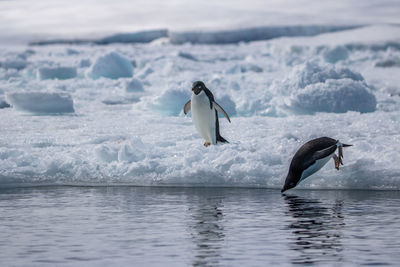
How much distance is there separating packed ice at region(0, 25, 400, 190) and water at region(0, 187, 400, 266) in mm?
508

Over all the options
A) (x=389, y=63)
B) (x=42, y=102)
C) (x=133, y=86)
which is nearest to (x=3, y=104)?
(x=42, y=102)

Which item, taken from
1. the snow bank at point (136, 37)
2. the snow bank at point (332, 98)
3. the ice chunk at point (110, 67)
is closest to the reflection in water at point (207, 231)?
the snow bank at point (332, 98)

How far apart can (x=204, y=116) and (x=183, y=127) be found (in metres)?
2.39

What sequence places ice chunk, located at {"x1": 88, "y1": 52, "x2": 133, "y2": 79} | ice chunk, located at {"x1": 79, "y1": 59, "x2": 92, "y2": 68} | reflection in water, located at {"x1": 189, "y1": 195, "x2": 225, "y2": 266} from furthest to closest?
ice chunk, located at {"x1": 79, "y1": 59, "x2": 92, "y2": 68} → ice chunk, located at {"x1": 88, "y1": 52, "x2": 133, "y2": 79} → reflection in water, located at {"x1": 189, "y1": 195, "x2": 225, "y2": 266}

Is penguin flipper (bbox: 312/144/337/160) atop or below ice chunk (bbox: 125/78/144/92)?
below

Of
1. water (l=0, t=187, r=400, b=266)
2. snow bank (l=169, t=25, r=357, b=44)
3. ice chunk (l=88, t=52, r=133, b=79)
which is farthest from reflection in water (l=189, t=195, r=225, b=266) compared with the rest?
snow bank (l=169, t=25, r=357, b=44)

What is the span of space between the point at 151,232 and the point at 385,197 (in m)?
2.83

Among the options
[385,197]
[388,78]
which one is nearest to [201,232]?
[385,197]

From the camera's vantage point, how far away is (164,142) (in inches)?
405

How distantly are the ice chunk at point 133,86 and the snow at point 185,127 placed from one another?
0.03 m

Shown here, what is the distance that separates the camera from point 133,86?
1984cm

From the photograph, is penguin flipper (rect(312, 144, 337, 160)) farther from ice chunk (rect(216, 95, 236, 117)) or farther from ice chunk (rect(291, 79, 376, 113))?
ice chunk (rect(216, 95, 236, 117))

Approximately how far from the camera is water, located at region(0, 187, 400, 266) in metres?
4.83

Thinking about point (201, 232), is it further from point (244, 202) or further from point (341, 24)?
point (341, 24)
